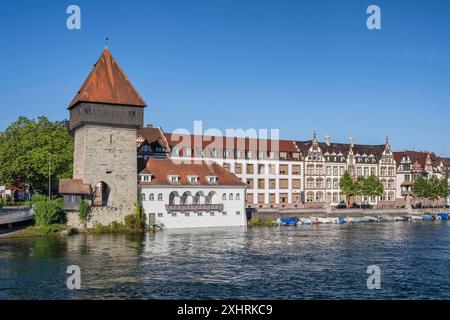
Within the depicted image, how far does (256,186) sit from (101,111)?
36078 mm

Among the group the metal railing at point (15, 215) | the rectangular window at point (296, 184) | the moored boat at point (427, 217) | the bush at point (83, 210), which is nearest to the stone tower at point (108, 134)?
the bush at point (83, 210)

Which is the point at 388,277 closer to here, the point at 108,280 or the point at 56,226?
the point at 108,280

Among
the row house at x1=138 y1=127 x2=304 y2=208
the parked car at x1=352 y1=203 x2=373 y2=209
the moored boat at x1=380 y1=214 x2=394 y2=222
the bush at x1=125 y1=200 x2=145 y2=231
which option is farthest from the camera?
the parked car at x1=352 y1=203 x2=373 y2=209

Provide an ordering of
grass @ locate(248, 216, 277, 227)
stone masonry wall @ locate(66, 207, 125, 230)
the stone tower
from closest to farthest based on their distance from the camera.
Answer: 1. stone masonry wall @ locate(66, 207, 125, 230)
2. the stone tower
3. grass @ locate(248, 216, 277, 227)

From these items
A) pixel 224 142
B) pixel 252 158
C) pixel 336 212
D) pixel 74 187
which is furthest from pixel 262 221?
pixel 74 187

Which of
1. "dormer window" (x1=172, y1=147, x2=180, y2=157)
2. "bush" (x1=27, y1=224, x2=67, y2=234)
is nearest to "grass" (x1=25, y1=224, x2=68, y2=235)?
"bush" (x1=27, y1=224, x2=67, y2=234)

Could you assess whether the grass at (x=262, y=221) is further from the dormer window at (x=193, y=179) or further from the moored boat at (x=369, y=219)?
the moored boat at (x=369, y=219)

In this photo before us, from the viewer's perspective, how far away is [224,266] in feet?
129

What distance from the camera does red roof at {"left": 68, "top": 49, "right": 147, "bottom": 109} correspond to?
62.2 m

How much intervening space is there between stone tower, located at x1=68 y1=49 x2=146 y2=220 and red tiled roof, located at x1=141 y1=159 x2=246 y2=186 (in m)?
3.80

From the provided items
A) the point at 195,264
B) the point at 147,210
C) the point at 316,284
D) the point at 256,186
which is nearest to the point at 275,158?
the point at 256,186

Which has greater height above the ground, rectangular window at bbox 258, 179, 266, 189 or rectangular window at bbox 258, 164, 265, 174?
rectangular window at bbox 258, 164, 265, 174

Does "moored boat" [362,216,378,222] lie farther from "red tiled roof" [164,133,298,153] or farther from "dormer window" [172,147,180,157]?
"dormer window" [172,147,180,157]

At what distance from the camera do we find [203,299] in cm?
2891
